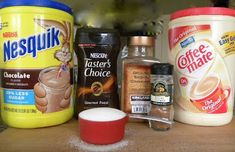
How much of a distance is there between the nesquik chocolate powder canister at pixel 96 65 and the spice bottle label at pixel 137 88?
0.11 ft

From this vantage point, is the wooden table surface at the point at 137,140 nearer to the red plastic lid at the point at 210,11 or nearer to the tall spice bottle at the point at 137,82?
the tall spice bottle at the point at 137,82

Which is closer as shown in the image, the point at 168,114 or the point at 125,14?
the point at 168,114

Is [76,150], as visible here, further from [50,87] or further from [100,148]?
[50,87]

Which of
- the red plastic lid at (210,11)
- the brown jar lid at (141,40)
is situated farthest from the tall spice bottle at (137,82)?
the red plastic lid at (210,11)

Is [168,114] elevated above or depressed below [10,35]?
below

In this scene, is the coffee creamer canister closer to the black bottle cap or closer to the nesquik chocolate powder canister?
the nesquik chocolate powder canister

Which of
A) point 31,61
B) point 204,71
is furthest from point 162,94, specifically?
point 31,61

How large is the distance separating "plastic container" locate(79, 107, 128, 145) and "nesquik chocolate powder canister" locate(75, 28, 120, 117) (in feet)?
0.36

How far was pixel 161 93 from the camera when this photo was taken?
0.44 m

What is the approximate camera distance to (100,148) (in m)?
0.37

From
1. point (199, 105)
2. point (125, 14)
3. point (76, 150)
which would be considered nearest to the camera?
point (76, 150)

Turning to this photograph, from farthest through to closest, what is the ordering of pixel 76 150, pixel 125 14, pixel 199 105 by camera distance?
pixel 125 14 < pixel 199 105 < pixel 76 150

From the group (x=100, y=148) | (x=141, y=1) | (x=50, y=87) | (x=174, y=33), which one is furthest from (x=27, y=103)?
(x=141, y=1)

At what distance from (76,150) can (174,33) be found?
Answer: 0.31 meters
